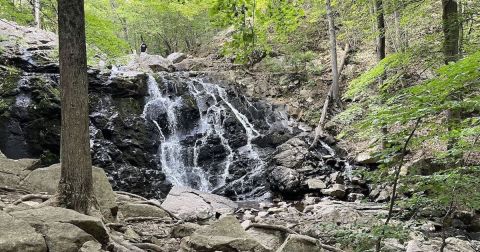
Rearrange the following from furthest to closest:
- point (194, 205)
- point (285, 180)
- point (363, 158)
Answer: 1. point (363, 158)
2. point (285, 180)
3. point (194, 205)

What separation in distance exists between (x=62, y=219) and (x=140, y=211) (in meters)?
3.39

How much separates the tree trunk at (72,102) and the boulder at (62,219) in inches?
21.4

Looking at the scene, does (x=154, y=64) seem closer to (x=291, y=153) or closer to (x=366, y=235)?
(x=291, y=153)

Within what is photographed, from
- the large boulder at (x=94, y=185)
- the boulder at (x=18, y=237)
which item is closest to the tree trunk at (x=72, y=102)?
the large boulder at (x=94, y=185)

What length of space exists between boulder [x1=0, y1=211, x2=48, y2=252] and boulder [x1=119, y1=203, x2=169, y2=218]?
3.36 metres

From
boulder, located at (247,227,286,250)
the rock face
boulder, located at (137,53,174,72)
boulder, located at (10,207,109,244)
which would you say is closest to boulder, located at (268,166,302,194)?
the rock face

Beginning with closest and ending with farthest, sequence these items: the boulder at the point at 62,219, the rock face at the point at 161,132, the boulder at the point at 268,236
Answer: the boulder at the point at 62,219
the boulder at the point at 268,236
the rock face at the point at 161,132

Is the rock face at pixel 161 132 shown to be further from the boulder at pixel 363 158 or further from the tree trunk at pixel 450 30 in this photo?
the tree trunk at pixel 450 30

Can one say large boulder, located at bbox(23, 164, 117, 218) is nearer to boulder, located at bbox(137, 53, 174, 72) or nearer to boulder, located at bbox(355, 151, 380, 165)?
boulder, located at bbox(355, 151, 380, 165)

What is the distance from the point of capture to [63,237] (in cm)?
353

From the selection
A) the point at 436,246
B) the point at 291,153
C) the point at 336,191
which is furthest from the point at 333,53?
the point at 436,246

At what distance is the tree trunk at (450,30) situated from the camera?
7705mm

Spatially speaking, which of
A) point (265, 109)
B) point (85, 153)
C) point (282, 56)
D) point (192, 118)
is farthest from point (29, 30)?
point (85, 153)

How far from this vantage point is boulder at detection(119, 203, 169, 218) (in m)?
6.86
